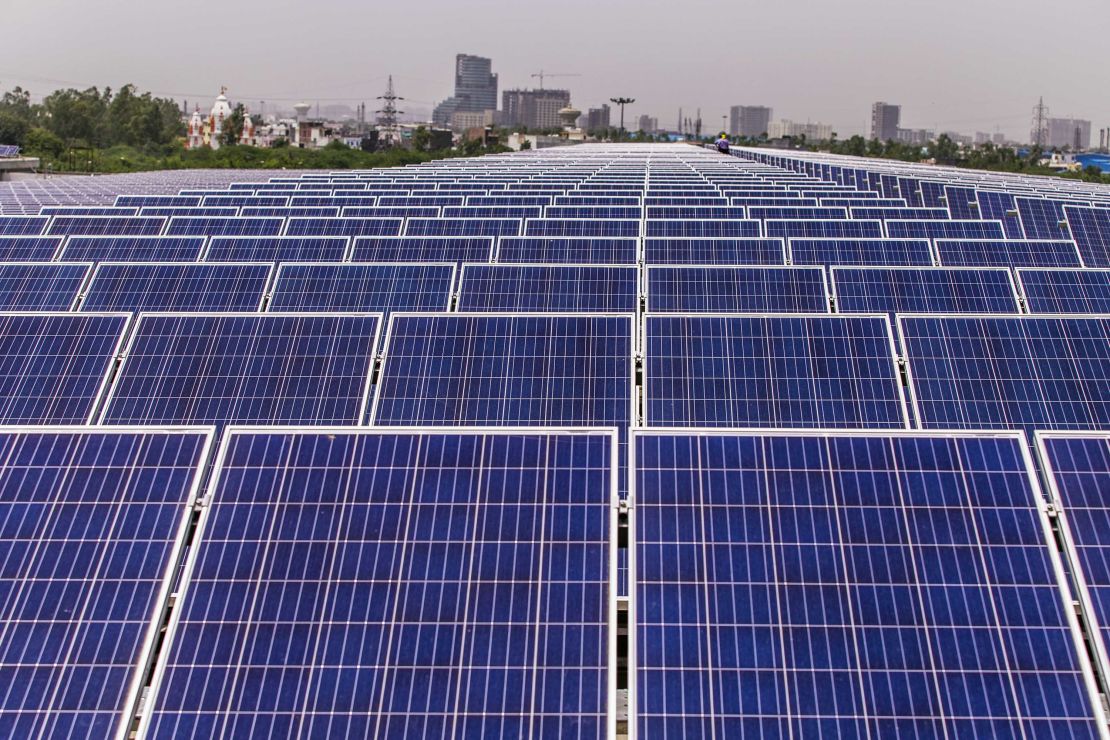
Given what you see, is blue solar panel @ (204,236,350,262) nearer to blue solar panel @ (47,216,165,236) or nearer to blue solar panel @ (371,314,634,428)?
blue solar panel @ (47,216,165,236)

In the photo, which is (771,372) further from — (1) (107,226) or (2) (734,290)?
(1) (107,226)

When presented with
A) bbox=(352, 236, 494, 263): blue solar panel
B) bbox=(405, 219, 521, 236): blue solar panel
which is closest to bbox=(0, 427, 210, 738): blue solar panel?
bbox=(352, 236, 494, 263): blue solar panel

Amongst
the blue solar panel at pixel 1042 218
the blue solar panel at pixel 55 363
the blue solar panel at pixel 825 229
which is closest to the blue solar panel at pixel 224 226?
the blue solar panel at pixel 55 363

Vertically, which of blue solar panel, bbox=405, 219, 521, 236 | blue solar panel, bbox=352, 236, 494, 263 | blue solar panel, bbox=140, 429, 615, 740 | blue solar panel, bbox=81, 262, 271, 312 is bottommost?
blue solar panel, bbox=140, 429, 615, 740

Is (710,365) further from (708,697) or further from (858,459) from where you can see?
(708,697)

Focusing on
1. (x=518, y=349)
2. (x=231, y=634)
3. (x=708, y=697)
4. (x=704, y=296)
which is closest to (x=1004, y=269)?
(x=704, y=296)
